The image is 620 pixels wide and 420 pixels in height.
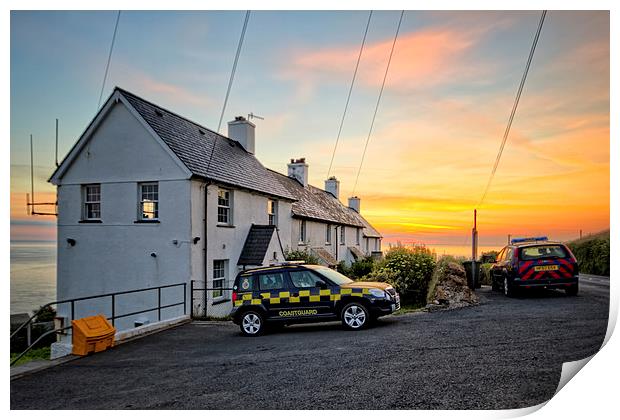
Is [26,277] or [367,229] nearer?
[26,277]

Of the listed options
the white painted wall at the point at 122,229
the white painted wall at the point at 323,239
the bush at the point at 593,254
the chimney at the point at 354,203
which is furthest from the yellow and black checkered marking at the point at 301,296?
the chimney at the point at 354,203

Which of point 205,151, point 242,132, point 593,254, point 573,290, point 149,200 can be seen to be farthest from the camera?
point 242,132

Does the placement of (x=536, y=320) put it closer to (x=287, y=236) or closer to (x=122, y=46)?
(x=122, y=46)

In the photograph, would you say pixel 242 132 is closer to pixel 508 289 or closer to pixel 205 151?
pixel 205 151

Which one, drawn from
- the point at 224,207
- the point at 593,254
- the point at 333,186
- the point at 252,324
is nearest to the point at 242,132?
the point at 224,207

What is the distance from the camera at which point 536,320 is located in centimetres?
1009

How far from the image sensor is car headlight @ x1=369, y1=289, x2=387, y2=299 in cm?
1098

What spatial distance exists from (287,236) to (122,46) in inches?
522

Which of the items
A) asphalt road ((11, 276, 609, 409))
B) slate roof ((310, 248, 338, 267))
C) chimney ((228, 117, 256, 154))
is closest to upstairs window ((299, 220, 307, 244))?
slate roof ((310, 248, 338, 267))

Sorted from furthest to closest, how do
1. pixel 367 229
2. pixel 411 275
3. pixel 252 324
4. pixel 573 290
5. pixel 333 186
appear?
pixel 367 229, pixel 333 186, pixel 411 275, pixel 573 290, pixel 252 324

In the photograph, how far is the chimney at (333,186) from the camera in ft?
133

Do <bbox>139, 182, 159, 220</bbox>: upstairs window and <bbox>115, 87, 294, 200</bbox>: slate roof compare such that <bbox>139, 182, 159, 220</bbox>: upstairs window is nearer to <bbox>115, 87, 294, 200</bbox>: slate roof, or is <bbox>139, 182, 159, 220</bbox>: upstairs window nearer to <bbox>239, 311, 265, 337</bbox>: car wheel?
<bbox>115, 87, 294, 200</bbox>: slate roof

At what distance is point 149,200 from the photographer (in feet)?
52.0

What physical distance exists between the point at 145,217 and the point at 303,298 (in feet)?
23.9
